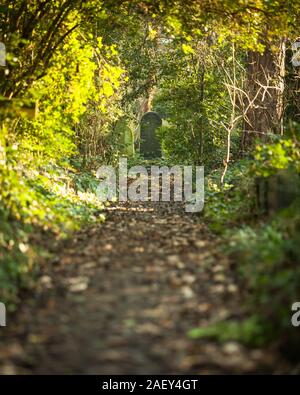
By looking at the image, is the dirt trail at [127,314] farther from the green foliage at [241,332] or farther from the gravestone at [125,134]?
the gravestone at [125,134]

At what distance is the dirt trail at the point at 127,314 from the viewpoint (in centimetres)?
373

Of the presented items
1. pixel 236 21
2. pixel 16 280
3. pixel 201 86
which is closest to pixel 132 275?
pixel 16 280

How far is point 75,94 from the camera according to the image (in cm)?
990

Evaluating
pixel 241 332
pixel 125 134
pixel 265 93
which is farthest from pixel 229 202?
pixel 125 134

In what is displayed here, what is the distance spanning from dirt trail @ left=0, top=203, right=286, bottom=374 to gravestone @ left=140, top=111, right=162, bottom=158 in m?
14.9

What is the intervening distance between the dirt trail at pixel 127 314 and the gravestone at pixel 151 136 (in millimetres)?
14885

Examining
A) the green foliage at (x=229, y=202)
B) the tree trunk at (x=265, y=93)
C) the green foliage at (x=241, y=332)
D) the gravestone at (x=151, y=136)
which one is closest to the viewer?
the green foliage at (x=241, y=332)

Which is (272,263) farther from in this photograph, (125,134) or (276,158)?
(125,134)

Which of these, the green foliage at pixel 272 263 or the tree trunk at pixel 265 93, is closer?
the green foliage at pixel 272 263

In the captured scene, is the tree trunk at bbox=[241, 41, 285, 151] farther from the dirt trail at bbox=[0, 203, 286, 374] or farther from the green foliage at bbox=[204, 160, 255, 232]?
the dirt trail at bbox=[0, 203, 286, 374]

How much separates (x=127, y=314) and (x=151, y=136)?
57.9 feet

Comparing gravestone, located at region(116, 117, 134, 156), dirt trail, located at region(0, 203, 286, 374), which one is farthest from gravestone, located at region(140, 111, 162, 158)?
dirt trail, located at region(0, 203, 286, 374)

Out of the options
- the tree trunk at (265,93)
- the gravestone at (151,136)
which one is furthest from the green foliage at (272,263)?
the gravestone at (151,136)

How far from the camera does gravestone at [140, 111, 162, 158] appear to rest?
21609 mm
